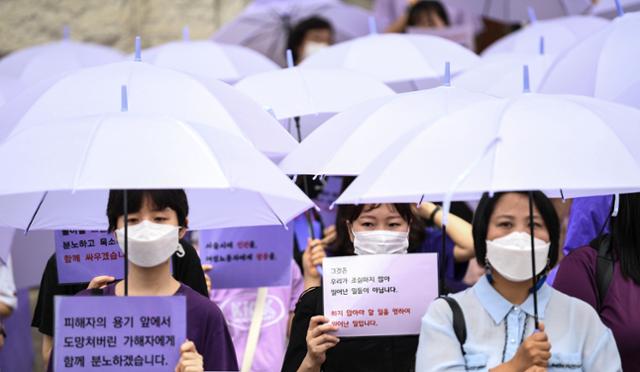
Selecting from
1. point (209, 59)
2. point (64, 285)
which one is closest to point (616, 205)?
point (64, 285)

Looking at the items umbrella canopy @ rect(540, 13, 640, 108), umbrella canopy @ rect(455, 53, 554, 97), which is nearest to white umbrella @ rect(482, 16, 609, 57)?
umbrella canopy @ rect(455, 53, 554, 97)

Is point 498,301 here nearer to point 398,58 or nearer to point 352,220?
point 352,220

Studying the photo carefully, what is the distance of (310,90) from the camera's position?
297 inches

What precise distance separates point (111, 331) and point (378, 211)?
4.81 ft

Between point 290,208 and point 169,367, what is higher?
point 290,208

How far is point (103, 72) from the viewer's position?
6.50m

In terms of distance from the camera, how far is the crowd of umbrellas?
4.91 m

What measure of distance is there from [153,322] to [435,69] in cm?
393

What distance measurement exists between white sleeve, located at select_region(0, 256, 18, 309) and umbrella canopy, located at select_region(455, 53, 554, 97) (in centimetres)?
262

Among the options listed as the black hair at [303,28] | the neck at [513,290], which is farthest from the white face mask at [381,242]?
the black hair at [303,28]

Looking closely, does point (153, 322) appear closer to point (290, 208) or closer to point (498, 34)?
point (290, 208)

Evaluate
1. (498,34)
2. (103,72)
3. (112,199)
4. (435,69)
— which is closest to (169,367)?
(112,199)

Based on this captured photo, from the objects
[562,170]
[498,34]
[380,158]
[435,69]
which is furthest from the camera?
[498,34]

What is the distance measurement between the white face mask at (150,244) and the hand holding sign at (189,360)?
1.30 feet
